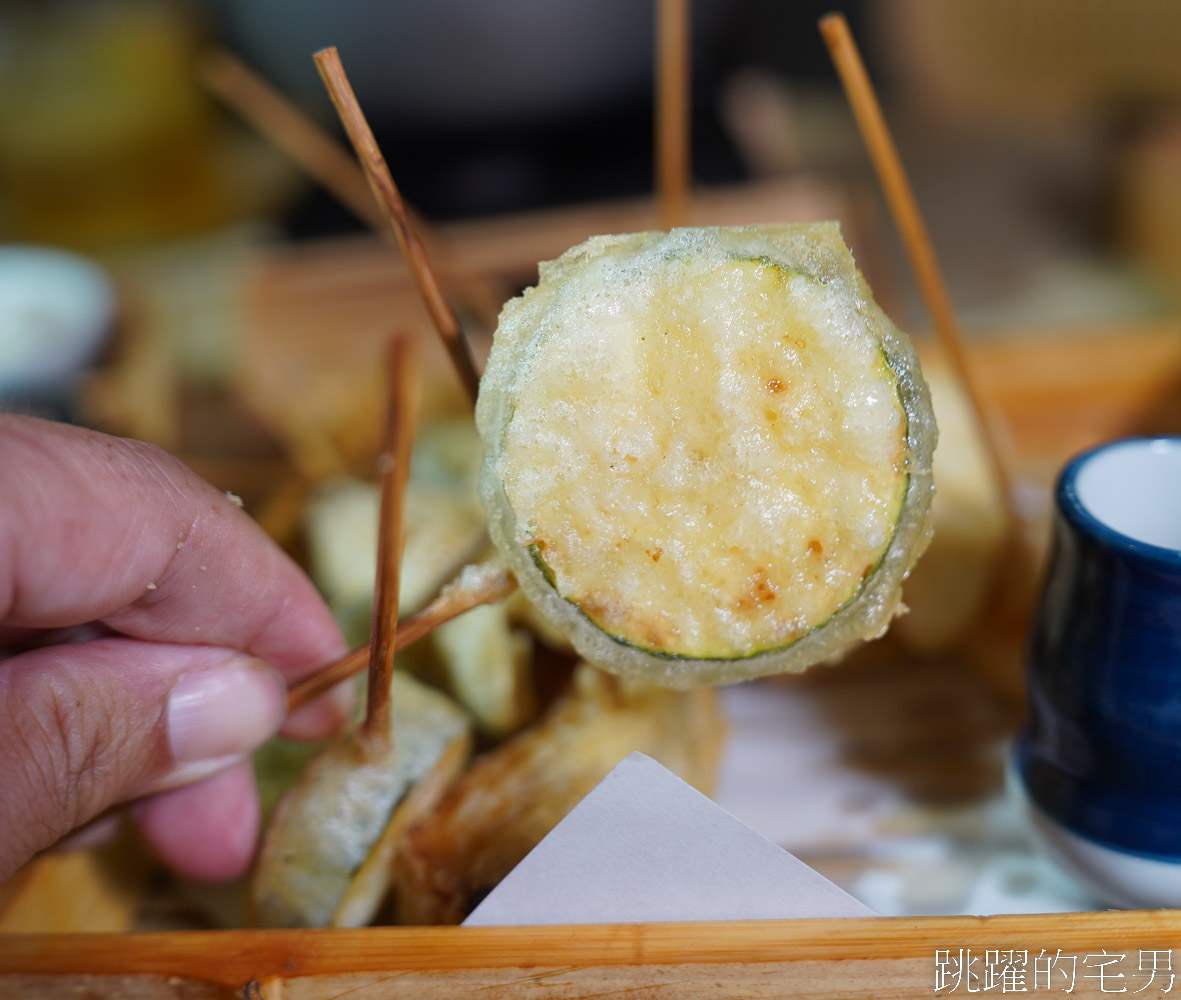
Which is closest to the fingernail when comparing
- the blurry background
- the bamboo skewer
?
the blurry background

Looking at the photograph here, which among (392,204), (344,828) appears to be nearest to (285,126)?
(392,204)

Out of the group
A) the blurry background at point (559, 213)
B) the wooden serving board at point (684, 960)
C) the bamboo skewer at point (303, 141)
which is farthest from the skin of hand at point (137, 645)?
the bamboo skewer at point (303, 141)

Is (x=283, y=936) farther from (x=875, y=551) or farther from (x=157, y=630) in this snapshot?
(x=875, y=551)

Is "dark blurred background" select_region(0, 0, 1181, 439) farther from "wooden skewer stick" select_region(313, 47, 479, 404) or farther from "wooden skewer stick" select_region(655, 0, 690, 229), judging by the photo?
"wooden skewer stick" select_region(313, 47, 479, 404)

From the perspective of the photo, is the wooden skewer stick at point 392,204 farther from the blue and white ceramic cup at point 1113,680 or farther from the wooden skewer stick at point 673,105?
the blue and white ceramic cup at point 1113,680

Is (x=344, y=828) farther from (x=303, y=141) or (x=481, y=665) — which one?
(x=303, y=141)

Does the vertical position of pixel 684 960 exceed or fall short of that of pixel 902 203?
it falls short
